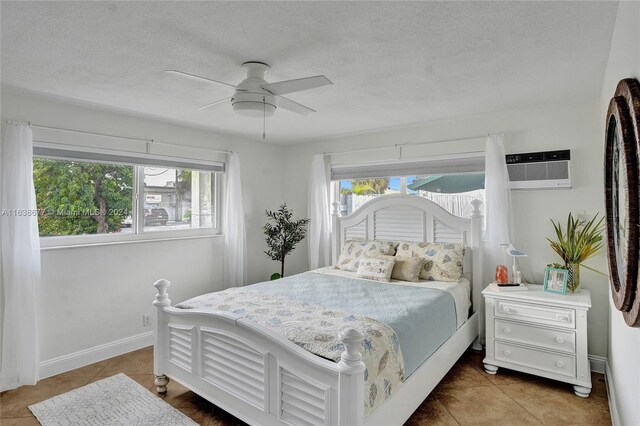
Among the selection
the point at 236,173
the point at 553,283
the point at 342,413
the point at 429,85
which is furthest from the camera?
the point at 236,173

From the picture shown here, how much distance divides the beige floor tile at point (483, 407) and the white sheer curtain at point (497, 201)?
1.28 m

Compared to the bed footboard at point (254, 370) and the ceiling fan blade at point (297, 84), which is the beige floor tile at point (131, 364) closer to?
the bed footboard at point (254, 370)

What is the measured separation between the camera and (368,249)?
4.00 meters

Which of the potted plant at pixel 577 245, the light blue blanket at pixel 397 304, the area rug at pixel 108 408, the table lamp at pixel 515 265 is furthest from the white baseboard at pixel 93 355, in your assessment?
the potted plant at pixel 577 245

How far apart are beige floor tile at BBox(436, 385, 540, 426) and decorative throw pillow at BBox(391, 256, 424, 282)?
1.06 metres

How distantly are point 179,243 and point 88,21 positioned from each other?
263 centimetres

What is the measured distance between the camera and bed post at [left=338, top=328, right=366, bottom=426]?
5.47 feet

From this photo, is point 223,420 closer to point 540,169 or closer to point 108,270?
point 108,270

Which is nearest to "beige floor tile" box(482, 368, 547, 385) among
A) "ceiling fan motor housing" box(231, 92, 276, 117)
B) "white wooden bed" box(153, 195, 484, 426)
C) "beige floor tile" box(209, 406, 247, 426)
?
"white wooden bed" box(153, 195, 484, 426)

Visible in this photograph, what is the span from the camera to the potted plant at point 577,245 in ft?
9.58

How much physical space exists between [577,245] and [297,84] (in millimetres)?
2655

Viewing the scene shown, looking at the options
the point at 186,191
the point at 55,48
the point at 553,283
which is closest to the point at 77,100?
the point at 55,48

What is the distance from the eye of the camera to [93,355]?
3322 millimetres

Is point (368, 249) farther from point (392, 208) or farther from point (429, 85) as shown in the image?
point (429, 85)
